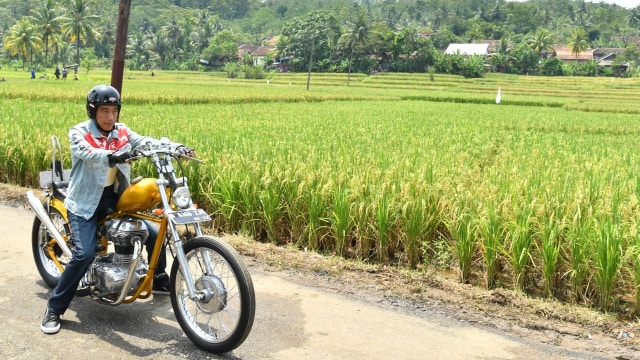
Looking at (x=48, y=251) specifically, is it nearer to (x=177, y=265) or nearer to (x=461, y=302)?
(x=177, y=265)

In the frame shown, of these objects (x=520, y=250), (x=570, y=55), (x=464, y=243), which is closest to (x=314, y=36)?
(x=570, y=55)

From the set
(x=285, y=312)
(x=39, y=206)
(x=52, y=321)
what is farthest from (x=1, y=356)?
(x=285, y=312)

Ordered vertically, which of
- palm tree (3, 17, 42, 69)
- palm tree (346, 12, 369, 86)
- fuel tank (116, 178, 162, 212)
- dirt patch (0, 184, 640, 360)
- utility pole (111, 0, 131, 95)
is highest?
palm tree (346, 12, 369, 86)

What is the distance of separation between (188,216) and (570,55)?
98310 millimetres

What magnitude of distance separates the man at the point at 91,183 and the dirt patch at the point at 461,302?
5.12ft

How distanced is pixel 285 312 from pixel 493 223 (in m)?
1.91

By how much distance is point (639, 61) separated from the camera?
8262 cm

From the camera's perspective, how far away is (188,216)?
3.39 m

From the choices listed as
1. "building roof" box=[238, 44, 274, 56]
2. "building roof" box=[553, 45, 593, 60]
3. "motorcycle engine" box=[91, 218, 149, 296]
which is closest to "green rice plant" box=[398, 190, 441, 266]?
"motorcycle engine" box=[91, 218, 149, 296]

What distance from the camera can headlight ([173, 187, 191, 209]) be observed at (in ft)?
11.1

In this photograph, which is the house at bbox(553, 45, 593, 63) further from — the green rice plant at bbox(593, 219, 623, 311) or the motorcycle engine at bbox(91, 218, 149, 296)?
the motorcycle engine at bbox(91, 218, 149, 296)

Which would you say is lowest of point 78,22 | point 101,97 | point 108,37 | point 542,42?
point 101,97

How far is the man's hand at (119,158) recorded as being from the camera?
3.56 m

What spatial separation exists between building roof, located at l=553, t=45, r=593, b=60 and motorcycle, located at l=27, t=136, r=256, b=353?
94.4 meters
